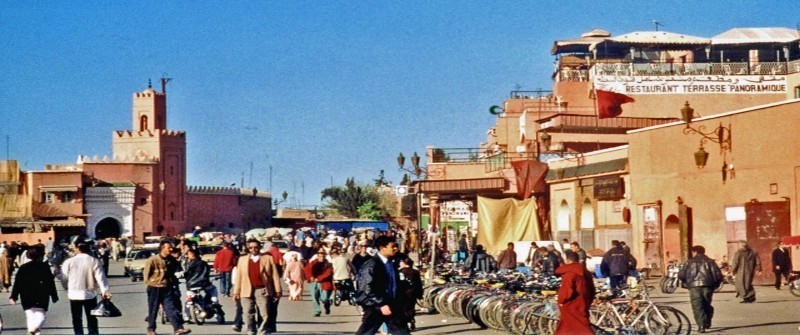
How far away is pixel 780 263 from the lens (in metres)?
25.6

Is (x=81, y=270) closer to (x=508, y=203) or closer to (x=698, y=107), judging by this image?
(x=508, y=203)

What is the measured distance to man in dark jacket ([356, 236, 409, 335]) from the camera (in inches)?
453

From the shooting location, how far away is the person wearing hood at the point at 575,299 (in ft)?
40.0

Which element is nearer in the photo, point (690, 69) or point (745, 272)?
point (745, 272)

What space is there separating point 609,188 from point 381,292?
922 inches

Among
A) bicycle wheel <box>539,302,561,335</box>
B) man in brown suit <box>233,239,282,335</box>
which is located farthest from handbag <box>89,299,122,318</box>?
bicycle wheel <box>539,302,561,335</box>

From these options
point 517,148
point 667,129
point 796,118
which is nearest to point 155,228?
point 517,148

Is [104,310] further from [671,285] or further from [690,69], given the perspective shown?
[690,69]

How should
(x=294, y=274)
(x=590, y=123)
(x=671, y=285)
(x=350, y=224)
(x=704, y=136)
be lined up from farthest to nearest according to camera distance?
(x=350, y=224)
(x=590, y=123)
(x=704, y=136)
(x=671, y=285)
(x=294, y=274)

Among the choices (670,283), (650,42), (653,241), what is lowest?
(670,283)

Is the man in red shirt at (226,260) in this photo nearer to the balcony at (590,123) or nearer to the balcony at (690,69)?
the balcony at (590,123)

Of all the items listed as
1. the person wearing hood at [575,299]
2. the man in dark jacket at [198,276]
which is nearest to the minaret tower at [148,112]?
the man in dark jacket at [198,276]

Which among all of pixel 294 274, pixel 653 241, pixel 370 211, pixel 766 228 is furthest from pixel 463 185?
pixel 370 211

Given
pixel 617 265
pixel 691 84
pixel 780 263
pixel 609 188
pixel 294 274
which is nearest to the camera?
pixel 617 265
